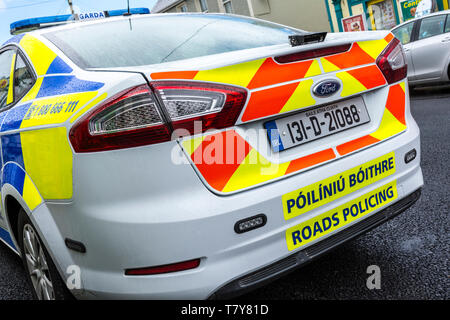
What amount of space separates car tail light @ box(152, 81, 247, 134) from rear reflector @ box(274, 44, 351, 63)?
0.26 metres

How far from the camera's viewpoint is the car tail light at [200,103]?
1.62 metres

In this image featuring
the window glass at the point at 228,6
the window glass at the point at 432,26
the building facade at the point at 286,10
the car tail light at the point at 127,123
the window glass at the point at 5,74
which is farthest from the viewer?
the window glass at the point at 228,6

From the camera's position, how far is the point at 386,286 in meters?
2.26

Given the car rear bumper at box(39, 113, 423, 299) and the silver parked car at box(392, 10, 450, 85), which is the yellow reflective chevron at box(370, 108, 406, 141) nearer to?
the car rear bumper at box(39, 113, 423, 299)

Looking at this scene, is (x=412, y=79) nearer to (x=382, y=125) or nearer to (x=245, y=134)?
(x=382, y=125)

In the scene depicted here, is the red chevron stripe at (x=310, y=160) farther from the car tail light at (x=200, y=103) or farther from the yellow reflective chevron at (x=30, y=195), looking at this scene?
the yellow reflective chevron at (x=30, y=195)

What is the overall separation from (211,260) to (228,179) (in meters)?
0.30

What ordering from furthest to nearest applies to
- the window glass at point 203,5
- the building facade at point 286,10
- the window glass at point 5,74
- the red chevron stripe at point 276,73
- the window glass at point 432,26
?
the window glass at point 203,5
the building facade at point 286,10
the window glass at point 432,26
the window glass at point 5,74
the red chevron stripe at point 276,73

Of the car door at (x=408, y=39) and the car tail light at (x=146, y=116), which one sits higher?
the car tail light at (x=146, y=116)

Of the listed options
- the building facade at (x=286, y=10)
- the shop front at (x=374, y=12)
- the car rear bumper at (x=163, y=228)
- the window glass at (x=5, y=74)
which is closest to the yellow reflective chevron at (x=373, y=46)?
the car rear bumper at (x=163, y=228)

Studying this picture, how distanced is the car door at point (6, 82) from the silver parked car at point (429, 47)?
756 cm

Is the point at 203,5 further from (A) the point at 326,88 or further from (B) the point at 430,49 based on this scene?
(A) the point at 326,88

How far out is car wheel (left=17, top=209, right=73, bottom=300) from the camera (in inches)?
78.5

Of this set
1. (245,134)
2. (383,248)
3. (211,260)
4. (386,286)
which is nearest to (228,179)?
(245,134)
